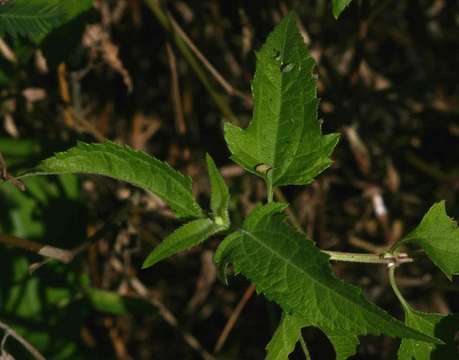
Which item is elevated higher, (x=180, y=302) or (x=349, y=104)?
(x=349, y=104)

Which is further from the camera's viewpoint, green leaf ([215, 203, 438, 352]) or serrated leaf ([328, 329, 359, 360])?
serrated leaf ([328, 329, 359, 360])

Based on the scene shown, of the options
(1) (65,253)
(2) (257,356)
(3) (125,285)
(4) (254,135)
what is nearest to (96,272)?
(3) (125,285)

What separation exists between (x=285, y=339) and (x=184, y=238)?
0.31 m

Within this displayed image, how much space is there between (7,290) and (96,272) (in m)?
0.40

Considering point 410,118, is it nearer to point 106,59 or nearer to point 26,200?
point 106,59

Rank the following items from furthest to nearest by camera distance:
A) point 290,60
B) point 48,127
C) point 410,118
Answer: point 410,118 → point 48,127 → point 290,60

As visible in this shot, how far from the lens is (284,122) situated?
1571 millimetres

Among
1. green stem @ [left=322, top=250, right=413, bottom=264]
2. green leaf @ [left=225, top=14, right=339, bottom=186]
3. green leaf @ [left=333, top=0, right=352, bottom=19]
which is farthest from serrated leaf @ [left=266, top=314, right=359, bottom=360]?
green leaf @ [left=333, top=0, right=352, bottom=19]

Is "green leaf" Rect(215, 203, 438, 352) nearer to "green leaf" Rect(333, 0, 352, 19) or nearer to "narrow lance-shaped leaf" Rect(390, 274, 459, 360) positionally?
"narrow lance-shaped leaf" Rect(390, 274, 459, 360)

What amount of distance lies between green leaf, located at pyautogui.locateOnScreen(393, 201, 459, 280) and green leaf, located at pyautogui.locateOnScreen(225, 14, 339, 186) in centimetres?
28

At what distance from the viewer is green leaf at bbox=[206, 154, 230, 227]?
60.7 inches

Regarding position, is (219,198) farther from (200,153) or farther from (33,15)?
(200,153)

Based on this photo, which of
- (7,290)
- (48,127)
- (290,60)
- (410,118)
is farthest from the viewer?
(410,118)

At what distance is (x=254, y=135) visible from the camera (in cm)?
159
